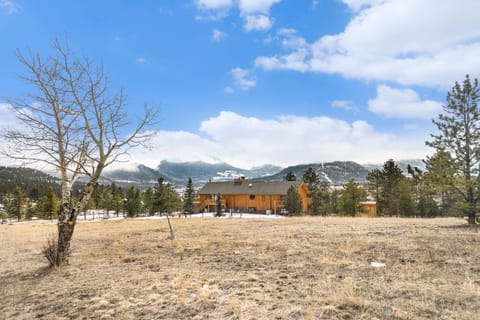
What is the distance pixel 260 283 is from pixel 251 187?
54.3 metres

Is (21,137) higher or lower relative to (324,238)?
higher

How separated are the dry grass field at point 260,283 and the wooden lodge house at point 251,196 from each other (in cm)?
4531

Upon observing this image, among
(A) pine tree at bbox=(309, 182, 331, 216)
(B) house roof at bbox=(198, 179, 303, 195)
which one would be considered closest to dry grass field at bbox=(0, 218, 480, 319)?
(A) pine tree at bbox=(309, 182, 331, 216)

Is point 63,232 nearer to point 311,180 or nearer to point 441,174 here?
Result: point 441,174

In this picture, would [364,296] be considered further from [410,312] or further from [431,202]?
[431,202]

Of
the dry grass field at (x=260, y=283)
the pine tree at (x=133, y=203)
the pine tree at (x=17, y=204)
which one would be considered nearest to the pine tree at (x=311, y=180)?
the pine tree at (x=133, y=203)

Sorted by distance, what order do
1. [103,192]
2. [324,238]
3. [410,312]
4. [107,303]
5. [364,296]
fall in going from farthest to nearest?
[103,192] < [324,238] < [107,303] < [364,296] < [410,312]

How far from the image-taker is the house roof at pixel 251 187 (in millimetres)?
56375

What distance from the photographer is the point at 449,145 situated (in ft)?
54.2

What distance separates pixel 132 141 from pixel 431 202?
52833 mm

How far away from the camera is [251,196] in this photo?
5891 centimetres

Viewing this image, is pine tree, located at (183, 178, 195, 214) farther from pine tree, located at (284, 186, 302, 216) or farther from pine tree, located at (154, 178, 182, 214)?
pine tree, located at (284, 186, 302, 216)

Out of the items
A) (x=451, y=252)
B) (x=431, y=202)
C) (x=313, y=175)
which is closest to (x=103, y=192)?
(x=313, y=175)

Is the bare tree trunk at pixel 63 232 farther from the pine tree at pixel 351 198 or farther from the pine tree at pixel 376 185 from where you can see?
the pine tree at pixel 376 185
